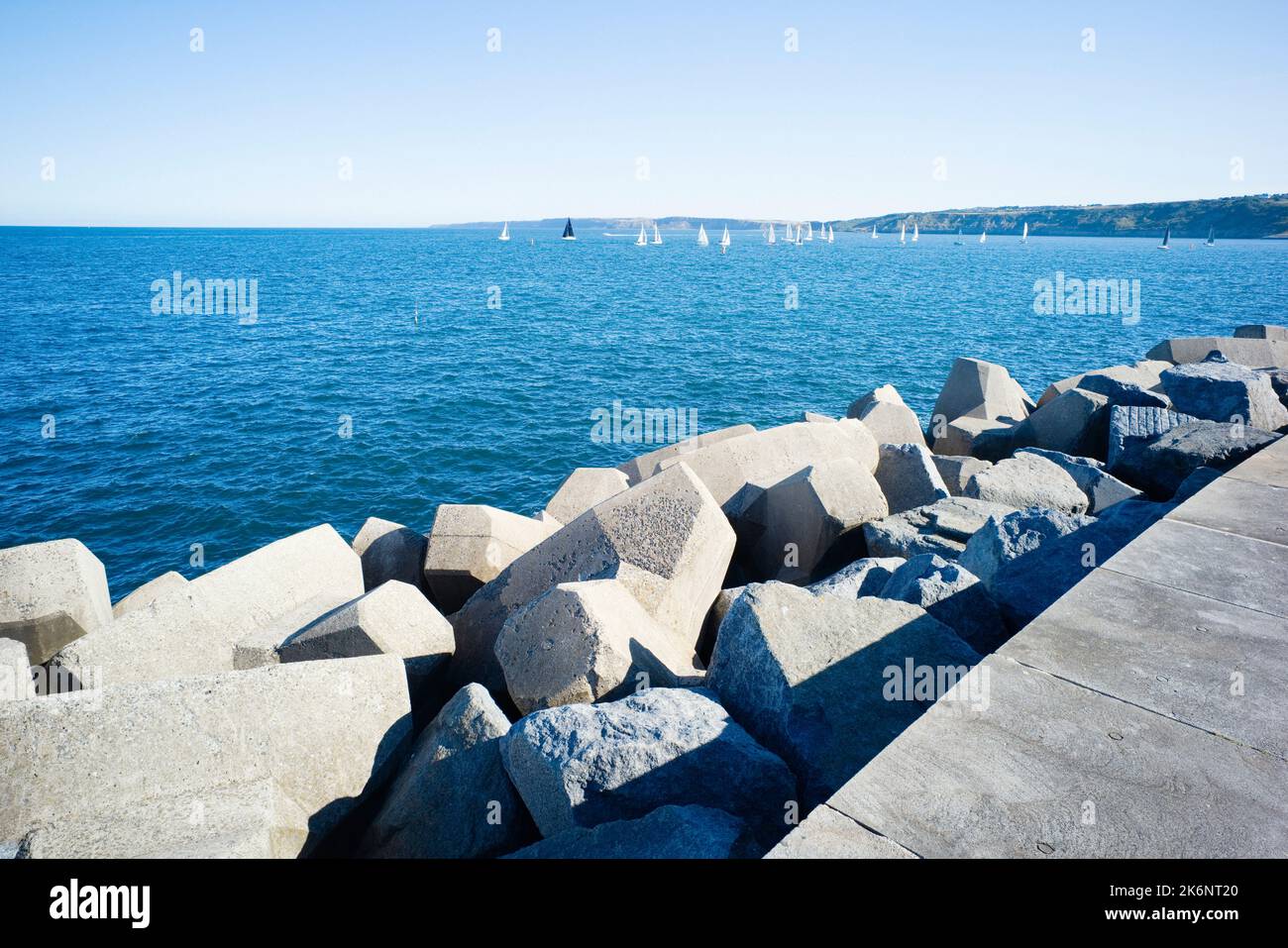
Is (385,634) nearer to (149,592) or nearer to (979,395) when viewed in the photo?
(149,592)

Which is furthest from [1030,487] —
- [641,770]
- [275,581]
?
[275,581]

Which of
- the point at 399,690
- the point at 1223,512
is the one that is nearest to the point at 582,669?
the point at 399,690

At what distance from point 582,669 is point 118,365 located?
2834 cm

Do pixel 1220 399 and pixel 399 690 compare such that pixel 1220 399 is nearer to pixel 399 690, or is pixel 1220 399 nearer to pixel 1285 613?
pixel 1285 613

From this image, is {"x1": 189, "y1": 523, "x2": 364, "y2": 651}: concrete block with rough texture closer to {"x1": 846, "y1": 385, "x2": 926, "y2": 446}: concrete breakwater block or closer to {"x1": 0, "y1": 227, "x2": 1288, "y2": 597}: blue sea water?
{"x1": 0, "y1": 227, "x2": 1288, "y2": 597}: blue sea water

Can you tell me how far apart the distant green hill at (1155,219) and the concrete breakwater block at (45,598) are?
17281 cm

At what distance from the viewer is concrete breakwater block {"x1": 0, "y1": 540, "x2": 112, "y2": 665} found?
20.4 ft

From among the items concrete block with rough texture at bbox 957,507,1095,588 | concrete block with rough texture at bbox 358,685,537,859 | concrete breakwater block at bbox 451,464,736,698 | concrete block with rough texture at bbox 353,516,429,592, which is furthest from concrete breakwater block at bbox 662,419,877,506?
concrete block with rough texture at bbox 358,685,537,859

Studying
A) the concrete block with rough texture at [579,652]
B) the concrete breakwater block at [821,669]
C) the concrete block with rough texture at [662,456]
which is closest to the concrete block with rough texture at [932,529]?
the concrete breakwater block at [821,669]

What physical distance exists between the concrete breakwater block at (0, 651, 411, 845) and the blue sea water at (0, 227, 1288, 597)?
904 cm

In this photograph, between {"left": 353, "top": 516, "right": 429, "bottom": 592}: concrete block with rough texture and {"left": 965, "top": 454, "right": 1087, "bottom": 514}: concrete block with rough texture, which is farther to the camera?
{"left": 353, "top": 516, "right": 429, "bottom": 592}: concrete block with rough texture

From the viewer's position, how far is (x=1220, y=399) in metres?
8.70

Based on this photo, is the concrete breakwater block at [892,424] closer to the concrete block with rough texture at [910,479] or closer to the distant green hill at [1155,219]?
the concrete block with rough texture at [910,479]

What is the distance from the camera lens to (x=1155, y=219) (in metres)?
150
